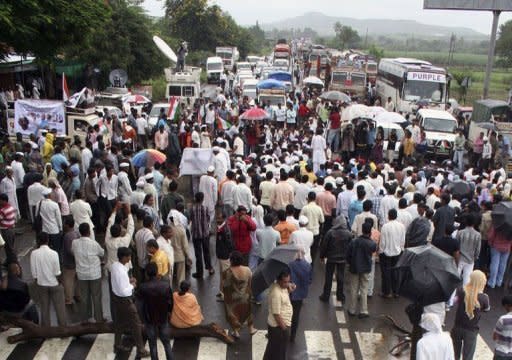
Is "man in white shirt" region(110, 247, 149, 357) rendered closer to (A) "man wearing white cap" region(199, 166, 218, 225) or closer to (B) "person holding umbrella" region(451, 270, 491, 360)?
(A) "man wearing white cap" region(199, 166, 218, 225)

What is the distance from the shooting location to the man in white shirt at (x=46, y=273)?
27.5 feet

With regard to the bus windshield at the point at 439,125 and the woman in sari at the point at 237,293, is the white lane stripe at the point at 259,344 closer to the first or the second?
the woman in sari at the point at 237,293

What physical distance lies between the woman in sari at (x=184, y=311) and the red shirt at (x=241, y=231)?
164 cm

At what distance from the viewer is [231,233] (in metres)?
9.88

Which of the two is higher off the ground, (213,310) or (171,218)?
(171,218)

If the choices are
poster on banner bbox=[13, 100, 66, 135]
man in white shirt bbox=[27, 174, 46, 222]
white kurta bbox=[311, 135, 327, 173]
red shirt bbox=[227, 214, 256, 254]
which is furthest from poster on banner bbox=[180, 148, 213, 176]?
poster on banner bbox=[13, 100, 66, 135]

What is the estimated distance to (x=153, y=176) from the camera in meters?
12.3

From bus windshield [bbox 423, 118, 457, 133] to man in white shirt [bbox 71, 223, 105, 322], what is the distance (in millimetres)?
17400

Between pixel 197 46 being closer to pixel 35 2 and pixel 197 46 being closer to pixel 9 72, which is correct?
pixel 9 72

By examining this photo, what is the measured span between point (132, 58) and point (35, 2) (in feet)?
58.4

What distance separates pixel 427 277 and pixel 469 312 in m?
0.69

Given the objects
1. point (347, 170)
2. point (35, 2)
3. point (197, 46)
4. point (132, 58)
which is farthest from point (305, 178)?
point (197, 46)

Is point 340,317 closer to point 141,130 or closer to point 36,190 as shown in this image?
point 36,190

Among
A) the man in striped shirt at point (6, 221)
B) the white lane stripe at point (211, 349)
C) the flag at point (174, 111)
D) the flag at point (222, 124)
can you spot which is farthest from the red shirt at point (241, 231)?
the flag at point (174, 111)
